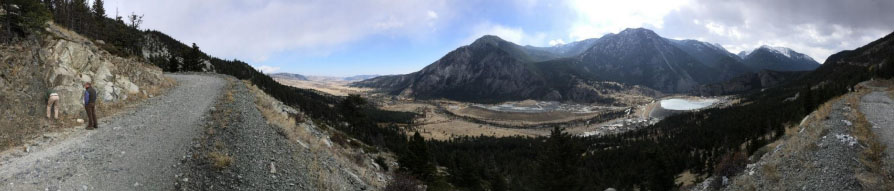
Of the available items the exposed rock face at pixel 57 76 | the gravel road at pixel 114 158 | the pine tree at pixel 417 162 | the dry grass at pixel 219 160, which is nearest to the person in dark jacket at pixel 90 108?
the gravel road at pixel 114 158

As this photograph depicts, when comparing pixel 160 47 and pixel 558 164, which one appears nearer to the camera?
pixel 558 164

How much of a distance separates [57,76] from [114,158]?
1142 cm

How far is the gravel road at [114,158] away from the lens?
9258mm

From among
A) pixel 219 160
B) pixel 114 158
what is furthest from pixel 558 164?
pixel 114 158

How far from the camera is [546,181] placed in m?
32.8

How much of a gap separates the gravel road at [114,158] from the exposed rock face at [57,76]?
98.4 inches

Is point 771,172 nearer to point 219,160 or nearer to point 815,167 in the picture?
point 815,167

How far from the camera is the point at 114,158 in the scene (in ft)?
36.6

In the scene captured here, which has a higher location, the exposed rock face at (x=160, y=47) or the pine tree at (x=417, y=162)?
the exposed rock face at (x=160, y=47)

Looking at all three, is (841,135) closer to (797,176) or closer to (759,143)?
(797,176)

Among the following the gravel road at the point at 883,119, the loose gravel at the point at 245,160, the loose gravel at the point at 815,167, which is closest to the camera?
the loose gravel at the point at 245,160

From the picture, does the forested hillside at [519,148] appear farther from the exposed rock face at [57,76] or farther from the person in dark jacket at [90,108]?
the person in dark jacket at [90,108]

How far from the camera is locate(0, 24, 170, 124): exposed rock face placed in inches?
585

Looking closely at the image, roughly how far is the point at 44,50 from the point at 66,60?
939 millimetres
